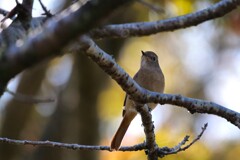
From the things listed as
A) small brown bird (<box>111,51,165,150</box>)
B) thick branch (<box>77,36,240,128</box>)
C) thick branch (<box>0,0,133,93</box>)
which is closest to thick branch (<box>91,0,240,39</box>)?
thick branch (<box>77,36,240,128</box>)

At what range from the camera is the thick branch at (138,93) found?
2.63 meters

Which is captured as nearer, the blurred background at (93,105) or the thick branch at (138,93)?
the thick branch at (138,93)

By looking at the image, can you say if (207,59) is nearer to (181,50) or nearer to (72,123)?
(181,50)

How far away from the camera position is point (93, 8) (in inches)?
60.5

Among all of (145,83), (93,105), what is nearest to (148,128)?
(145,83)

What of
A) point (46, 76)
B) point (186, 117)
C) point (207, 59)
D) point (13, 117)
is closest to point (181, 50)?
point (207, 59)

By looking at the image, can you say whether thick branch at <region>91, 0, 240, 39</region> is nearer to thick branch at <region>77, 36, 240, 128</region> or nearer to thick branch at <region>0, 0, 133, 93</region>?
thick branch at <region>77, 36, 240, 128</region>

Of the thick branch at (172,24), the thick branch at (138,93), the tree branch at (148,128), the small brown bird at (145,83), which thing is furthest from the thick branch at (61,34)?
the small brown bird at (145,83)

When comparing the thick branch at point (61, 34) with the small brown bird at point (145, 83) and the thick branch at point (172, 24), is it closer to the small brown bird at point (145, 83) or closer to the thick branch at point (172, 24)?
the thick branch at point (172, 24)

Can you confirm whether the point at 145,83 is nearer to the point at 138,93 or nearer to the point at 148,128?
the point at 148,128

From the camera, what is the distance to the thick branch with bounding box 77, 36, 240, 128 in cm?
263

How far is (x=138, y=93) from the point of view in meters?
2.93

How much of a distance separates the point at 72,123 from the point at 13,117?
0.93 m

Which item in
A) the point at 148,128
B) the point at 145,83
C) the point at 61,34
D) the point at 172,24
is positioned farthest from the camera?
the point at 145,83
